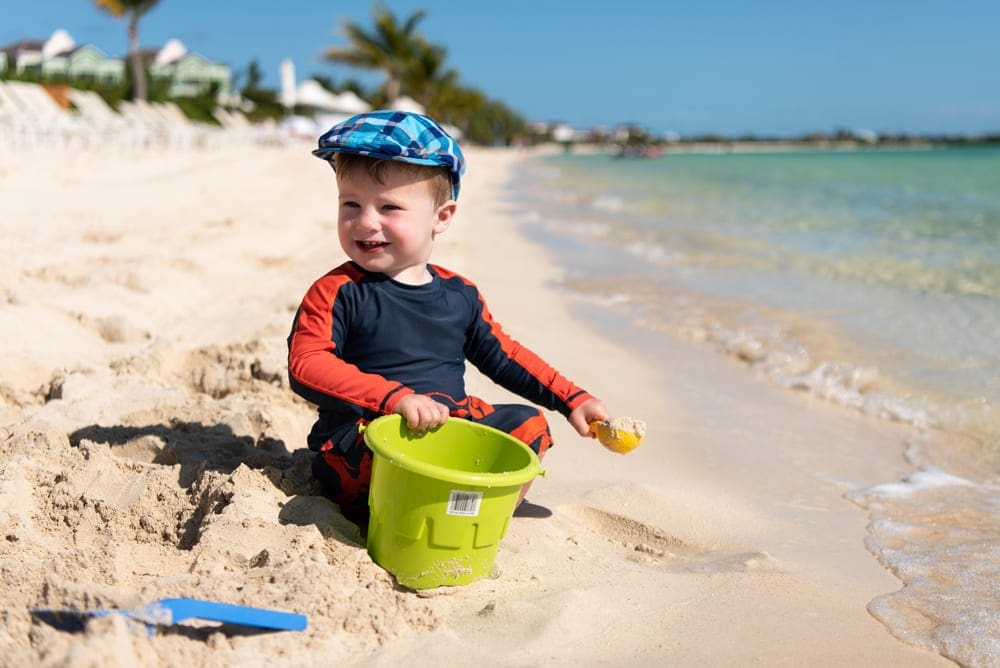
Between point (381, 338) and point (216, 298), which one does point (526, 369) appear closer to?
point (381, 338)

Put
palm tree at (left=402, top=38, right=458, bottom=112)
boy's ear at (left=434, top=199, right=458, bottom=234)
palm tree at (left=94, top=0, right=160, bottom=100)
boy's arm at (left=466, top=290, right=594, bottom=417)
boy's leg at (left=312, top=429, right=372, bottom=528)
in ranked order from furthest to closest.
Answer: palm tree at (left=402, top=38, right=458, bottom=112) < palm tree at (left=94, top=0, right=160, bottom=100) < boy's arm at (left=466, top=290, right=594, bottom=417) < boy's ear at (left=434, top=199, right=458, bottom=234) < boy's leg at (left=312, top=429, right=372, bottom=528)

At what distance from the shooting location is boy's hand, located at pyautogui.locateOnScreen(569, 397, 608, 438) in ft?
7.64

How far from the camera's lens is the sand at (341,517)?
1.71 metres

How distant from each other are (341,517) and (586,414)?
675 millimetres

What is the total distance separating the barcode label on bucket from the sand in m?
0.20

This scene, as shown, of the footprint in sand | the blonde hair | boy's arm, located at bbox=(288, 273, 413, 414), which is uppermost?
the blonde hair

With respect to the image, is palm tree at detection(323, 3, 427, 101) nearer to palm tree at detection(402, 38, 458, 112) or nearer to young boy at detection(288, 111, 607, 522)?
palm tree at detection(402, 38, 458, 112)

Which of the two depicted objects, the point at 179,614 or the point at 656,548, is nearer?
the point at 179,614

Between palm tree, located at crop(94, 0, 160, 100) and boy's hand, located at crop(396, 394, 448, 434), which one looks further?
palm tree, located at crop(94, 0, 160, 100)

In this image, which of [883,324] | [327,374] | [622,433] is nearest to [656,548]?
[622,433]

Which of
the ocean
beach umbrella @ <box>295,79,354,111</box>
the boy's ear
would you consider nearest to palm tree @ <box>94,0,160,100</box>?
beach umbrella @ <box>295,79,354,111</box>

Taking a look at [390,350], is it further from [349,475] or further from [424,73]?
[424,73]

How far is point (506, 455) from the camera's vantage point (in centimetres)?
206

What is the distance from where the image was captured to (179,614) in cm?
154
